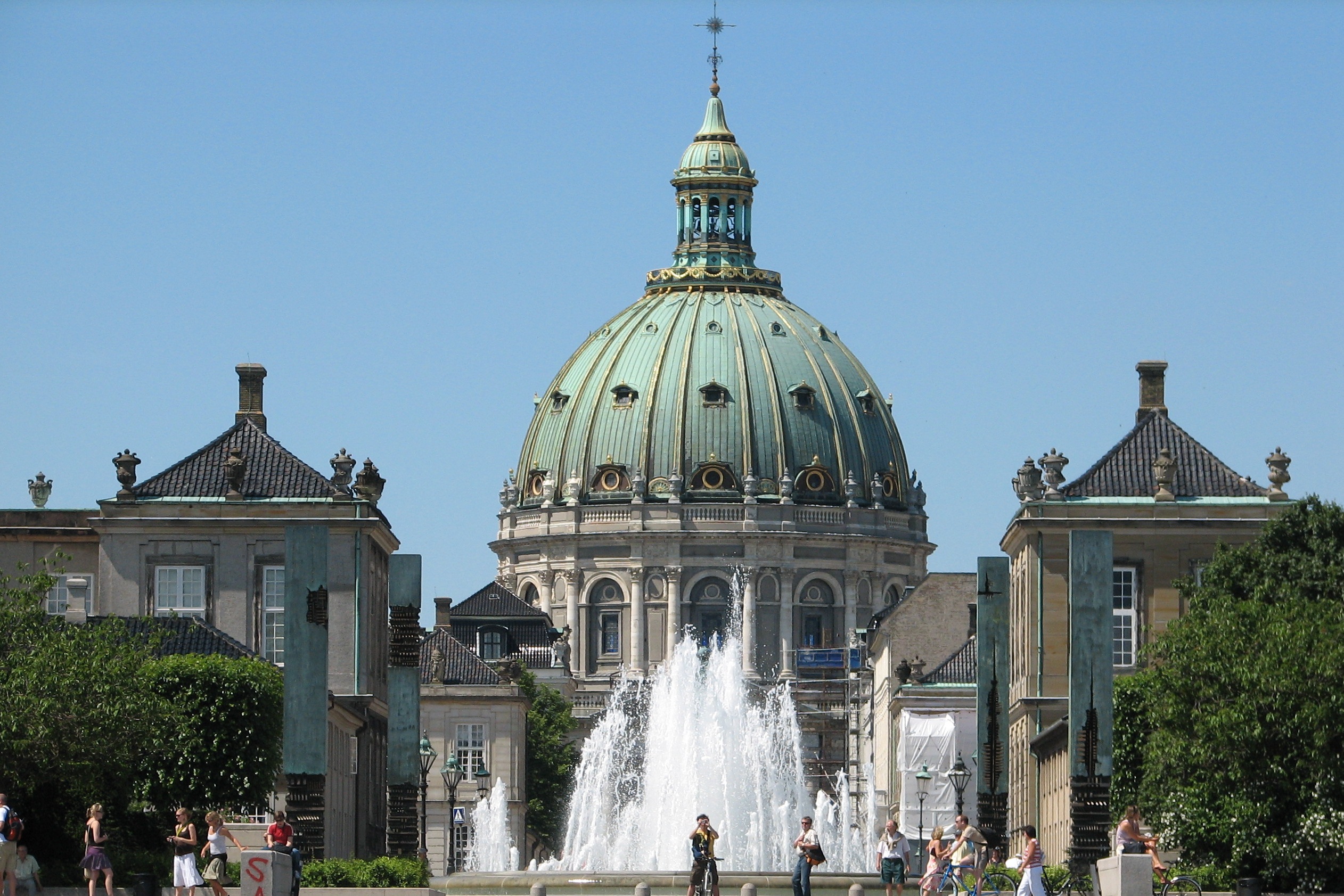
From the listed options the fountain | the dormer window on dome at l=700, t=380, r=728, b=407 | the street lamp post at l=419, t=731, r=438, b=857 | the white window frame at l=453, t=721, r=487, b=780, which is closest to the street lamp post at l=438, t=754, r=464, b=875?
the street lamp post at l=419, t=731, r=438, b=857

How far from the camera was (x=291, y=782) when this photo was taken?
5062cm

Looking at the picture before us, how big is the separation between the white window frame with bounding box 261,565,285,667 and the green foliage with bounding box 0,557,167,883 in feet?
77.6

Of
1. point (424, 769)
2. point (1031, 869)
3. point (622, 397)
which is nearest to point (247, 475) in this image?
point (424, 769)

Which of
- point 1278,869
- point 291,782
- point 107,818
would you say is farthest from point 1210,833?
point 107,818

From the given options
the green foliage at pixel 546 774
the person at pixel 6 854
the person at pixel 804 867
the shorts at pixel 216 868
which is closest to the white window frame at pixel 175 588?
the shorts at pixel 216 868

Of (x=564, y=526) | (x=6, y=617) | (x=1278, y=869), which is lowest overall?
(x=1278, y=869)

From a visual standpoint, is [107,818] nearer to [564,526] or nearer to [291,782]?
[291,782]

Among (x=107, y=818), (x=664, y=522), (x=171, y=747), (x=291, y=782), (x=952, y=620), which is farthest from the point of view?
(x=664, y=522)

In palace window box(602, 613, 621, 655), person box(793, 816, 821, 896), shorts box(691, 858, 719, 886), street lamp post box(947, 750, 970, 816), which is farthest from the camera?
palace window box(602, 613, 621, 655)

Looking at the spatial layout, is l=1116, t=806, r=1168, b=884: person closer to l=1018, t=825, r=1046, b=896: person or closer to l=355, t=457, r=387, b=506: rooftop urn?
l=1018, t=825, r=1046, b=896: person

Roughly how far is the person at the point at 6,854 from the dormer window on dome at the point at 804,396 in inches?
5425

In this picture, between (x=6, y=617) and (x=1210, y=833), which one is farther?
(x=6, y=617)

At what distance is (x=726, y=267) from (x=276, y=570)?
353 ft

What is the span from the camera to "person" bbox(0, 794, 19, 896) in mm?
42156
